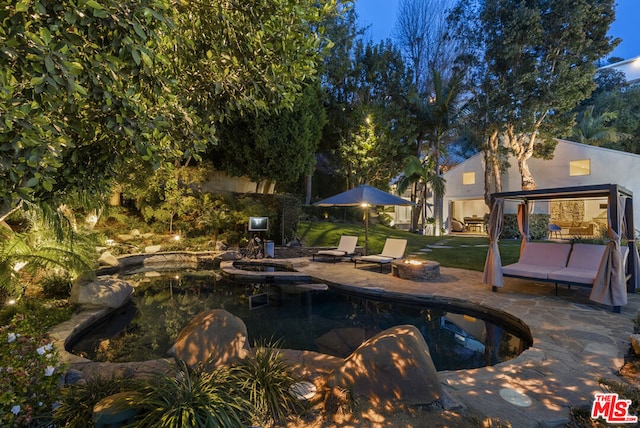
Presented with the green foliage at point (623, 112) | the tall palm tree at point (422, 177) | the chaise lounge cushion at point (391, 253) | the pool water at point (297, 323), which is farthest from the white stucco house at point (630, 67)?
the pool water at point (297, 323)

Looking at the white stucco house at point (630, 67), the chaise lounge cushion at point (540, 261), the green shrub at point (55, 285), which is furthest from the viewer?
the white stucco house at point (630, 67)

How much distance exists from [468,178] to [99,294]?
22.6 meters

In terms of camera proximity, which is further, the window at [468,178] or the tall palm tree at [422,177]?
the window at [468,178]

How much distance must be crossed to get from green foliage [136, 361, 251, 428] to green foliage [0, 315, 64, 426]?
2.27ft

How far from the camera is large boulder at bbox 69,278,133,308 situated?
668cm

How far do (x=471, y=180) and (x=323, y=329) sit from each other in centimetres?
1995

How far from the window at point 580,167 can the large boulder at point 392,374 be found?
20712 millimetres

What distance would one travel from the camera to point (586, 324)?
220 inches

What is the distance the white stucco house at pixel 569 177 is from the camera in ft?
55.9

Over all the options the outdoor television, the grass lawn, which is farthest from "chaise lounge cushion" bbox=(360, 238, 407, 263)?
the outdoor television

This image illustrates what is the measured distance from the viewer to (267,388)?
3162 millimetres

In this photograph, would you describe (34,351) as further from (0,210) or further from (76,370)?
(76,370)

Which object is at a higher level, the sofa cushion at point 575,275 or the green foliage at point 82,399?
the sofa cushion at point 575,275

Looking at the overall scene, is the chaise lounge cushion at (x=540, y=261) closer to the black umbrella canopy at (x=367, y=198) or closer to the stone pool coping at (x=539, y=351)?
the stone pool coping at (x=539, y=351)
